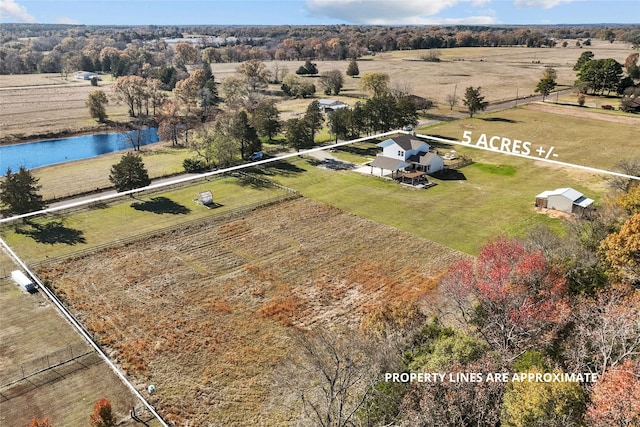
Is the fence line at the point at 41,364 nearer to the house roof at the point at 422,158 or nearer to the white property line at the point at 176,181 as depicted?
the white property line at the point at 176,181

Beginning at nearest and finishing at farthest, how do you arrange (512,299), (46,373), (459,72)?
(512,299) → (46,373) → (459,72)

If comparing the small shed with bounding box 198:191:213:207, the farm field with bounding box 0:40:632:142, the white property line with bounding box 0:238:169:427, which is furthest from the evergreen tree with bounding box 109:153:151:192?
the farm field with bounding box 0:40:632:142

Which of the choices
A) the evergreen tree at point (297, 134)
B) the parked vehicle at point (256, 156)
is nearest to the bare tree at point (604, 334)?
the evergreen tree at point (297, 134)

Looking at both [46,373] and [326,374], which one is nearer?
[326,374]

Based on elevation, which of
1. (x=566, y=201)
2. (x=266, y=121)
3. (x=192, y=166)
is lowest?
(x=566, y=201)

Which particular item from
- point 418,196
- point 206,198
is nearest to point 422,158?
point 418,196

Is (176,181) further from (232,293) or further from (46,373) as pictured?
(46,373)

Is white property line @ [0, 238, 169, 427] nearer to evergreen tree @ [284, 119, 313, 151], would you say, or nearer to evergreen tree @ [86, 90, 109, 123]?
evergreen tree @ [284, 119, 313, 151]

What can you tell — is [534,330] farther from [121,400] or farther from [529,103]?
[529,103]
